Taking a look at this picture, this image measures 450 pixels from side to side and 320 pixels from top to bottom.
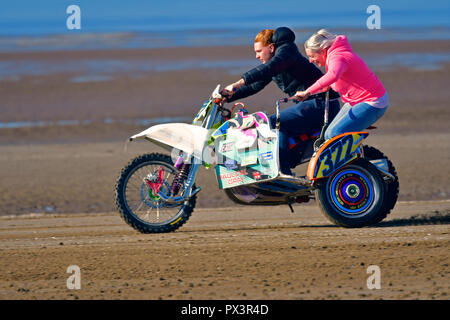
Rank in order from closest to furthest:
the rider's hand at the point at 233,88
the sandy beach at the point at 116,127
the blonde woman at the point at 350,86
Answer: the blonde woman at the point at 350,86
the rider's hand at the point at 233,88
the sandy beach at the point at 116,127

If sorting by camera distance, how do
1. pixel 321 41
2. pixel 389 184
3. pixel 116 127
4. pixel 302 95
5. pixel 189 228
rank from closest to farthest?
pixel 302 95
pixel 321 41
pixel 389 184
pixel 189 228
pixel 116 127

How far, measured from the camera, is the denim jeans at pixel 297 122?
7.42m

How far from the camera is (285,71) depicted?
24.6 ft

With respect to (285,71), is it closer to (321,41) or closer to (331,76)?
(321,41)

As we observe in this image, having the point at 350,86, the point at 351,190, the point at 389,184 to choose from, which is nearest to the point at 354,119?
the point at 350,86

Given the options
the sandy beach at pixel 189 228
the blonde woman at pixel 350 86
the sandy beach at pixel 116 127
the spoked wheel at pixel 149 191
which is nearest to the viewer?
the sandy beach at pixel 189 228

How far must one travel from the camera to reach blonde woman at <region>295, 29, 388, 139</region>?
7230 mm

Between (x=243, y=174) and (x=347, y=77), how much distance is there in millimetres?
1258

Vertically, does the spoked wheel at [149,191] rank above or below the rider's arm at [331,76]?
below

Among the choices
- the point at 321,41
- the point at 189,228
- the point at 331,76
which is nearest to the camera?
the point at 331,76

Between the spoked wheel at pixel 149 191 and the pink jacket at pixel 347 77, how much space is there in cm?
155

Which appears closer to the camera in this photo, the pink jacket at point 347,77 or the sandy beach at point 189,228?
the sandy beach at point 189,228

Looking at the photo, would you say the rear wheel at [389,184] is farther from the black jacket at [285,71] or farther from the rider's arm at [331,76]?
the rider's arm at [331,76]

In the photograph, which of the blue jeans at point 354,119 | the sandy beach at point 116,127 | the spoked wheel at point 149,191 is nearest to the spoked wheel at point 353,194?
the blue jeans at point 354,119
